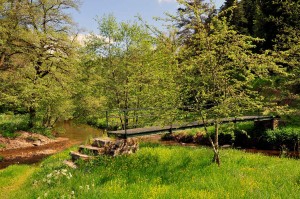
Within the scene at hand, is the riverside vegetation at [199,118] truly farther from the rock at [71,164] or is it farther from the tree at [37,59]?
the tree at [37,59]

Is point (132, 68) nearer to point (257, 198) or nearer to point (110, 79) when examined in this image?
point (110, 79)

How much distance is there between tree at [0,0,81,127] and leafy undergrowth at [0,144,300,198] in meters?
17.6

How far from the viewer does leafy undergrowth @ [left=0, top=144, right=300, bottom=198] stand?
8258 mm

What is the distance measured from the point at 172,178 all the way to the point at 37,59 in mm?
24752

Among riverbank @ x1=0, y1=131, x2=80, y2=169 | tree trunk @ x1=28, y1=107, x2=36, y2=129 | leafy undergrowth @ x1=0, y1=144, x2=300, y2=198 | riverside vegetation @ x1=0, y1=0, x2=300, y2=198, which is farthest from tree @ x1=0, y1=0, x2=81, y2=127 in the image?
leafy undergrowth @ x1=0, y1=144, x2=300, y2=198

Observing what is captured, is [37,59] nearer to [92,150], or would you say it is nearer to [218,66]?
[92,150]

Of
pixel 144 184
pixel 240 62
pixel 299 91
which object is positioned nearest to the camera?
pixel 144 184

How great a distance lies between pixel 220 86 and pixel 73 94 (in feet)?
82.7

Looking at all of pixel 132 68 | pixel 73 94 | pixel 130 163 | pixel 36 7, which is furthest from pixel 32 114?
pixel 130 163

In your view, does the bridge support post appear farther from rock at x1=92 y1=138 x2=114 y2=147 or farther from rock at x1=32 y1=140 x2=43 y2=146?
rock at x1=32 y1=140 x2=43 y2=146

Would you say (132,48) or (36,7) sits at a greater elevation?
(36,7)

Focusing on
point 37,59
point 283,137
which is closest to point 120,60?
point 37,59

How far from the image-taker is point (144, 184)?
30.9ft

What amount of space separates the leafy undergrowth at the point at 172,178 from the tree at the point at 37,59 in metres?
17.6
